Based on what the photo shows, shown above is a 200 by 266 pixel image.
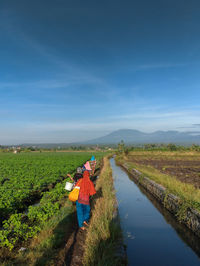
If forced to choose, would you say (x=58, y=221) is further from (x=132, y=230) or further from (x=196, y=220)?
(x=196, y=220)

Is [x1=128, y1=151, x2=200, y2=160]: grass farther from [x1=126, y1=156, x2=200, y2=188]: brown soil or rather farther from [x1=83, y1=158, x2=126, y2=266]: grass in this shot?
[x1=83, y1=158, x2=126, y2=266]: grass

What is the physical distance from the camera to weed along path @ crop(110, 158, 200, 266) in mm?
5512

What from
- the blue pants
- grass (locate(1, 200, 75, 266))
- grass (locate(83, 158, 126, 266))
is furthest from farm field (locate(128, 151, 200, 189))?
grass (locate(1, 200, 75, 266))

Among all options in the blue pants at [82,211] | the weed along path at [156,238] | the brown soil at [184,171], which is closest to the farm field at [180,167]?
the brown soil at [184,171]

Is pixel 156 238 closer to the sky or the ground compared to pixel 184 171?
closer to the sky

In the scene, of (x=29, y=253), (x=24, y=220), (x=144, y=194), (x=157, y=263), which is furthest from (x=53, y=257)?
(x=144, y=194)

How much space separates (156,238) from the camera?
677cm

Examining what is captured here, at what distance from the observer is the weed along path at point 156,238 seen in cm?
551

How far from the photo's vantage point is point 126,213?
9.54 m

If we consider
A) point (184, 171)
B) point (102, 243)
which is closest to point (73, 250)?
point (102, 243)

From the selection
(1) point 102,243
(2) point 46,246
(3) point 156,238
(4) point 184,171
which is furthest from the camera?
(4) point 184,171

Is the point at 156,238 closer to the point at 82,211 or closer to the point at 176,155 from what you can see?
the point at 82,211

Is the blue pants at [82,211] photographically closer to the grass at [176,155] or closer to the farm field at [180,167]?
the farm field at [180,167]

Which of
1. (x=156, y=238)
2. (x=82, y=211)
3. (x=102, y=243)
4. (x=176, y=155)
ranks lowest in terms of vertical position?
(x=176, y=155)
